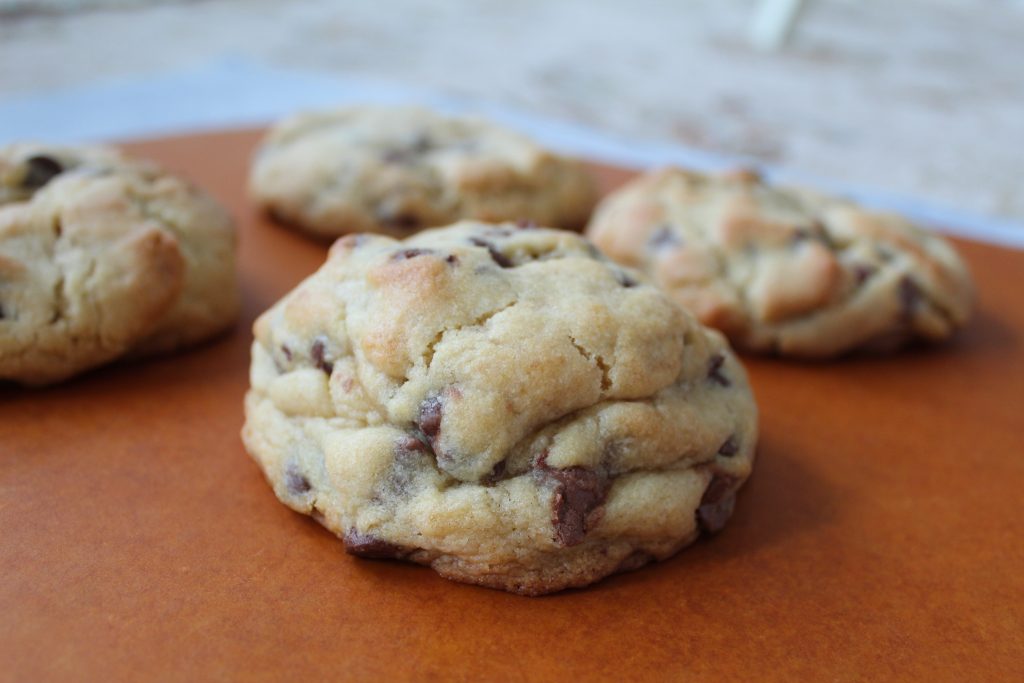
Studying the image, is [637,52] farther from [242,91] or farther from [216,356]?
[216,356]

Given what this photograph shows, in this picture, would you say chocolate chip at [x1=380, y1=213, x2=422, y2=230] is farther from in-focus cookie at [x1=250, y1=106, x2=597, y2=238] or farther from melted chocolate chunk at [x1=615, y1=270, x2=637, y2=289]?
melted chocolate chunk at [x1=615, y1=270, x2=637, y2=289]

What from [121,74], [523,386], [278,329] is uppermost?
[523,386]

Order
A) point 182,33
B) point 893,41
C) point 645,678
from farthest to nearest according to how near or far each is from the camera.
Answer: point 893,41, point 182,33, point 645,678

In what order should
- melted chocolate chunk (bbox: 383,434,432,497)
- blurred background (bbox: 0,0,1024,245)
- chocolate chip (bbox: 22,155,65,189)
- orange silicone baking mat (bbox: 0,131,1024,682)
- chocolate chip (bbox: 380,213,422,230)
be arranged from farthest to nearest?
1. blurred background (bbox: 0,0,1024,245)
2. chocolate chip (bbox: 380,213,422,230)
3. chocolate chip (bbox: 22,155,65,189)
4. melted chocolate chunk (bbox: 383,434,432,497)
5. orange silicone baking mat (bbox: 0,131,1024,682)

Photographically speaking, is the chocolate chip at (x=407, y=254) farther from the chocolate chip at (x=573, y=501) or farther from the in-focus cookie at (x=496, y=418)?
the chocolate chip at (x=573, y=501)

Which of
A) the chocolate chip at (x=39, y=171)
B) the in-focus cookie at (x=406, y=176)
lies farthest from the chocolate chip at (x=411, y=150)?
the chocolate chip at (x=39, y=171)

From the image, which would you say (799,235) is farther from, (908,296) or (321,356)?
(321,356)

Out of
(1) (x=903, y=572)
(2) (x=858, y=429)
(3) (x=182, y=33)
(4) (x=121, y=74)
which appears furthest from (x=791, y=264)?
(3) (x=182, y=33)

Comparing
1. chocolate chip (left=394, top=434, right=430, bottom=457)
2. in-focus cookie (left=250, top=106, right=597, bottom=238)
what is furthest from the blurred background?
chocolate chip (left=394, top=434, right=430, bottom=457)
